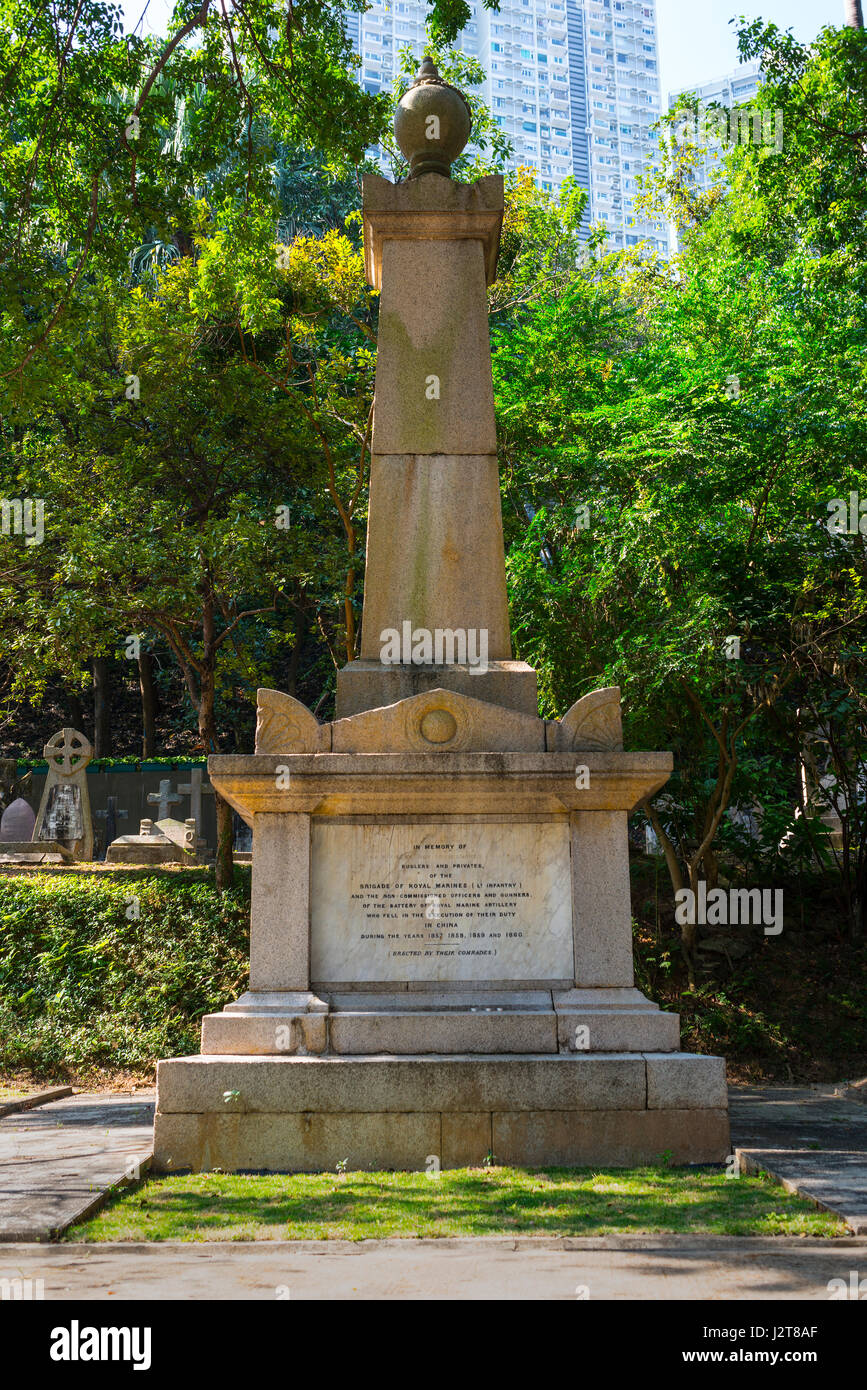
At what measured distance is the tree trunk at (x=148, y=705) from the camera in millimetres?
27375

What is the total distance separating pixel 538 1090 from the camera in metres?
6.33

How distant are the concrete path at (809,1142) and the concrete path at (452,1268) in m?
0.72

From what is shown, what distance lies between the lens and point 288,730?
23.4ft

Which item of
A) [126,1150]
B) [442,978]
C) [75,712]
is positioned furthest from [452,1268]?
[75,712]

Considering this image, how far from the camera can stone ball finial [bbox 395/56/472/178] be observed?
8531 mm

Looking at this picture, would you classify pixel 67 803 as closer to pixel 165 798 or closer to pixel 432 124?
pixel 165 798

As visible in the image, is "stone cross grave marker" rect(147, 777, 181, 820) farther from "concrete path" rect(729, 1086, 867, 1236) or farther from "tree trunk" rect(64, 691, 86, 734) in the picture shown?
"concrete path" rect(729, 1086, 867, 1236)

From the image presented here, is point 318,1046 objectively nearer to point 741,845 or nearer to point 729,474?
point 729,474

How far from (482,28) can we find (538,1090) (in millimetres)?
155397

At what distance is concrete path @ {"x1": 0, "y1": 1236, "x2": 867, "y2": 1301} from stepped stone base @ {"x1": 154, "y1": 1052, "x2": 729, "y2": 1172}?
5.49 ft

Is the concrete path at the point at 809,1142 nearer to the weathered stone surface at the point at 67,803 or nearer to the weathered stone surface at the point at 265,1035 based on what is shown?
the weathered stone surface at the point at 265,1035

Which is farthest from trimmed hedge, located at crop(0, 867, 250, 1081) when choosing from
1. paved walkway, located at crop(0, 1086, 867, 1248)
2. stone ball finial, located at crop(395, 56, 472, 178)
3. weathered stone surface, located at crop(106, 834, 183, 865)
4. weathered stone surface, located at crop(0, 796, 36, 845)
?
A: stone ball finial, located at crop(395, 56, 472, 178)

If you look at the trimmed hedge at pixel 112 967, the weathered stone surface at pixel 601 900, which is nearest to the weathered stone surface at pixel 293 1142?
the weathered stone surface at pixel 601 900

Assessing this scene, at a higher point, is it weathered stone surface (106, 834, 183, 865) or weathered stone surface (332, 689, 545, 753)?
weathered stone surface (332, 689, 545, 753)
